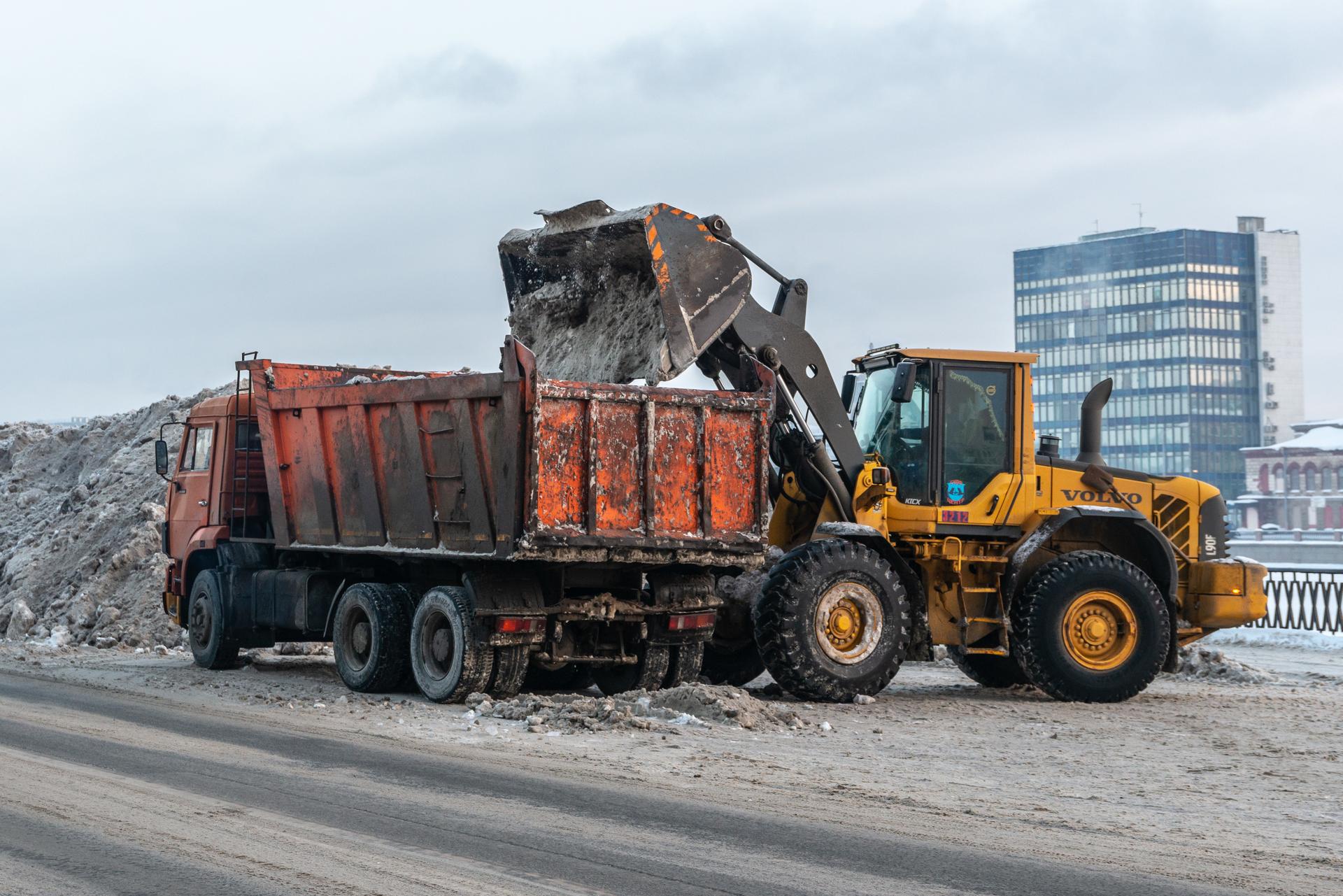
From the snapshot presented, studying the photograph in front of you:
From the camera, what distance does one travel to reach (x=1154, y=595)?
14188 millimetres

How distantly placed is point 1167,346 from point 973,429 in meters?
117

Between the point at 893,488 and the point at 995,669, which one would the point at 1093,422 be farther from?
the point at 995,669

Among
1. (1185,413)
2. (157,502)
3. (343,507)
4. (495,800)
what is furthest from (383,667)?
(1185,413)

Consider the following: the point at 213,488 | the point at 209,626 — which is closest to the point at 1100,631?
the point at 209,626

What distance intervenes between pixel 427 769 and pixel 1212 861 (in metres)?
4.72

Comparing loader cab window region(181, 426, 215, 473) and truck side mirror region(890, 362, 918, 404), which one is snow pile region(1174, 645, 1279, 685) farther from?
loader cab window region(181, 426, 215, 473)

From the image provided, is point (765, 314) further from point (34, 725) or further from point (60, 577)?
point (60, 577)

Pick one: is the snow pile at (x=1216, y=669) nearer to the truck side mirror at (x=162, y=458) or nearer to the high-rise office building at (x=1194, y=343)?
the truck side mirror at (x=162, y=458)

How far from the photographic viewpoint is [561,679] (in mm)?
14969

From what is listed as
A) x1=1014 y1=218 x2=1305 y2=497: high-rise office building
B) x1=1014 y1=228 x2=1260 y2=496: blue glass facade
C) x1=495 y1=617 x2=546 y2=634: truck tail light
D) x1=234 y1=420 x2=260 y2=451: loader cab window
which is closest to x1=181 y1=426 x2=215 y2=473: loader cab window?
x1=234 y1=420 x2=260 y2=451: loader cab window

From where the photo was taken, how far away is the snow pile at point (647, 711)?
11906mm

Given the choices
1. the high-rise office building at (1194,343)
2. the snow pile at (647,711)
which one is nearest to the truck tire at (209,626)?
the snow pile at (647,711)

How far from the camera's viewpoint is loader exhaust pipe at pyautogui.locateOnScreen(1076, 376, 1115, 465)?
14.7m

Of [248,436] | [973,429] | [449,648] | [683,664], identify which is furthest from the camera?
[248,436]
